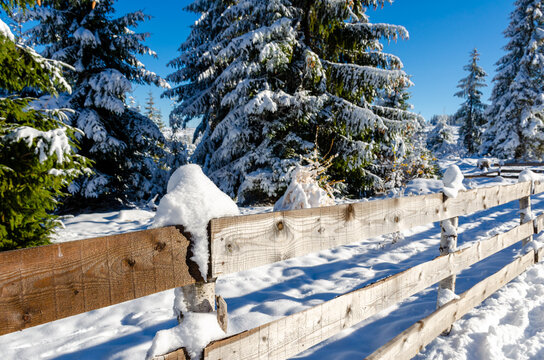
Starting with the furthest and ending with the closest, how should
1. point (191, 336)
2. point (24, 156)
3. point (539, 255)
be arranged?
point (539, 255) < point (24, 156) < point (191, 336)

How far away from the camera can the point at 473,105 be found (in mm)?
33062

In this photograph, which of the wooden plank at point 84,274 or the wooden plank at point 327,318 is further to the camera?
the wooden plank at point 327,318

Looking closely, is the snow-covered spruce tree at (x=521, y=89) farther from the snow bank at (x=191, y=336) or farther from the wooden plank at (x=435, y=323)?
the snow bank at (x=191, y=336)

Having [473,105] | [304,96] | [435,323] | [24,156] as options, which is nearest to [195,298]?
[435,323]

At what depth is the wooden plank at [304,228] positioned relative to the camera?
1.37 meters

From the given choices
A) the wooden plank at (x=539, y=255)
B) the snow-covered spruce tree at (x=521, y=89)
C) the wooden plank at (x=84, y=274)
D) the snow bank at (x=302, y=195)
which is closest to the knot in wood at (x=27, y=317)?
the wooden plank at (x=84, y=274)

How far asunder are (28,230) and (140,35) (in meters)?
10.6

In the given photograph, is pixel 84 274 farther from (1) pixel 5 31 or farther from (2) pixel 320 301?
(1) pixel 5 31

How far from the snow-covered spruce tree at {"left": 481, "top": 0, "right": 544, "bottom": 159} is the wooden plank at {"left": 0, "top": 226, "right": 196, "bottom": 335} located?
93.7 ft

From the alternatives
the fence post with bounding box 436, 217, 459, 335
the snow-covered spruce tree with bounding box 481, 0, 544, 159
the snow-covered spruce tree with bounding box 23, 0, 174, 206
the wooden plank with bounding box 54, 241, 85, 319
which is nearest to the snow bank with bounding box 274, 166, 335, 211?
the fence post with bounding box 436, 217, 459, 335

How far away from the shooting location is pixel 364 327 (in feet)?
10.1

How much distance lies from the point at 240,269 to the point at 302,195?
3925 mm

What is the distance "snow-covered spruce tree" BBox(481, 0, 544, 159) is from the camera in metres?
21.4

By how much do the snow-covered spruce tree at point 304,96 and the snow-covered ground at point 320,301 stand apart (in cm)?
490
